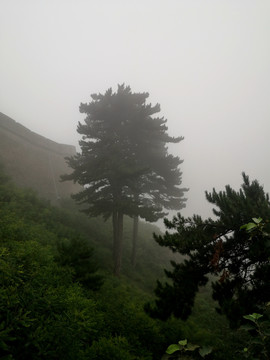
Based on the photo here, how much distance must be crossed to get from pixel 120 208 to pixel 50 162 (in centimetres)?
2162

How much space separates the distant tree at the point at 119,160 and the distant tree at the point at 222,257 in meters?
6.17

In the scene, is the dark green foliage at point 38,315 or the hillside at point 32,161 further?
the hillside at point 32,161

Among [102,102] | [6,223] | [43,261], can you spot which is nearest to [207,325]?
[43,261]

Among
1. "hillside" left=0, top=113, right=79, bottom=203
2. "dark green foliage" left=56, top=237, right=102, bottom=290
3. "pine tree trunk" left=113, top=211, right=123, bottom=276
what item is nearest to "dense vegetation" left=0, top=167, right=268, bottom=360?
"dark green foliage" left=56, top=237, right=102, bottom=290

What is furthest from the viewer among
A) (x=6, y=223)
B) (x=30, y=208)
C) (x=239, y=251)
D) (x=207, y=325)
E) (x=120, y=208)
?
(x=30, y=208)

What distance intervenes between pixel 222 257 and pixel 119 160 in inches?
356

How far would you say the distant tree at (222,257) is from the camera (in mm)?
5957

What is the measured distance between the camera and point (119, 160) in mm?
14156

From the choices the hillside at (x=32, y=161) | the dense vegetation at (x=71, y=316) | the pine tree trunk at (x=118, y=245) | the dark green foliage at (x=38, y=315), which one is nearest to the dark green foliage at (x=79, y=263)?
the dense vegetation at (x=71, y=316)

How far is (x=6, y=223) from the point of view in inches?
380

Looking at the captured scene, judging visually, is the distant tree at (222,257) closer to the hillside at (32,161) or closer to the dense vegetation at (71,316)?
the dense vegetation at (71,316)

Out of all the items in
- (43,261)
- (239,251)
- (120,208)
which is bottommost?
(43,261)

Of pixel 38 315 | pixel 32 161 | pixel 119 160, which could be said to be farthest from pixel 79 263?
pixel 32 161

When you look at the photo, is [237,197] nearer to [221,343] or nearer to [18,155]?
[221,343]
